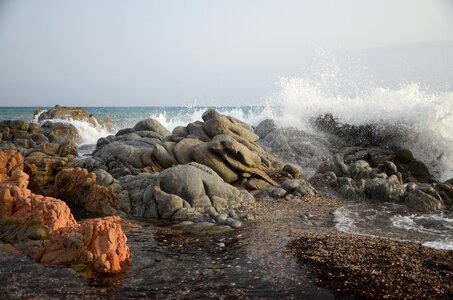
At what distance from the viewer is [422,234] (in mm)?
10727

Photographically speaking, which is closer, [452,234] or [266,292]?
[266,292]

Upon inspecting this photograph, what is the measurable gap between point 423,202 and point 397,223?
278 cm

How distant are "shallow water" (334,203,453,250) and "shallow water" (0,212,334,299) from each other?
10.1 ft

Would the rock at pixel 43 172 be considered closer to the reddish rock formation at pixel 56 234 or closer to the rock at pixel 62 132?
the reddish rock formation at pixel 56 234

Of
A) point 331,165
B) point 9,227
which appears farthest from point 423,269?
point 331,165

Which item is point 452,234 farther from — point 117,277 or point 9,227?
point 9,227

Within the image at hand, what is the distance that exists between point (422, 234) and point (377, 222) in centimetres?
162

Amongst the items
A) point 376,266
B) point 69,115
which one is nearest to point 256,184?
point 376,266

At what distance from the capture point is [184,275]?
769cm

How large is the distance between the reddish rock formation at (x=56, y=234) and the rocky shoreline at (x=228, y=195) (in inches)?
1.1

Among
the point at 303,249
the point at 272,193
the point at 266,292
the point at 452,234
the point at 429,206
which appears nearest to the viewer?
the point at 266,292

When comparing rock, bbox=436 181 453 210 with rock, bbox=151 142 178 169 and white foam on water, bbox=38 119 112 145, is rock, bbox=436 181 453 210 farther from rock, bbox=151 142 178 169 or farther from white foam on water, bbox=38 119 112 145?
white foam on water, bbox=38 119 112 145

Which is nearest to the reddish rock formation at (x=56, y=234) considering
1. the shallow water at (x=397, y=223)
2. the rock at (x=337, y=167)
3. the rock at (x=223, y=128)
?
the shallow water at (x=397, y=223)

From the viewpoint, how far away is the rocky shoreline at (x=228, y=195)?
809 centimetres
